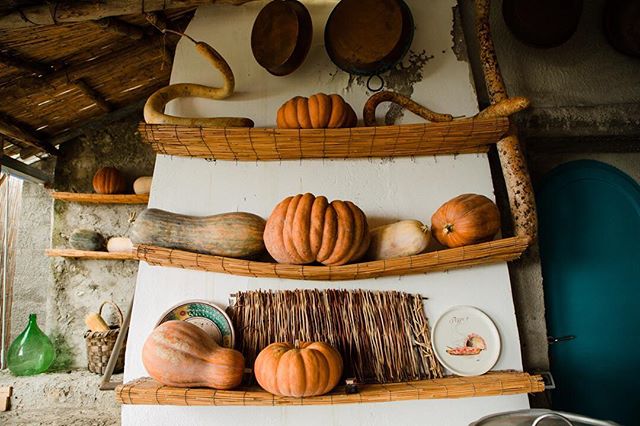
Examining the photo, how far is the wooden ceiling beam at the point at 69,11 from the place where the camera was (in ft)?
5.87

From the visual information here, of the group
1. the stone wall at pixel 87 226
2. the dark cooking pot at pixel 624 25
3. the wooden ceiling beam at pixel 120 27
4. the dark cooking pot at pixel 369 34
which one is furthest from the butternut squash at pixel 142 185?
the dark cooking pot at pixel 624 25

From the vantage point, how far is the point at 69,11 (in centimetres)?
181

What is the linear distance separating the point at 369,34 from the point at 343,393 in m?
1.62

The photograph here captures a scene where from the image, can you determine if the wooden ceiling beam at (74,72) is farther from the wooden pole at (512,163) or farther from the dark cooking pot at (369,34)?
the wooden pole at (512,163)

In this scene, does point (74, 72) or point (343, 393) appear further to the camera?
point (74, 72)

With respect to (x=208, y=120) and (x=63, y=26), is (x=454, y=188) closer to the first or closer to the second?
(x=208, y=120)

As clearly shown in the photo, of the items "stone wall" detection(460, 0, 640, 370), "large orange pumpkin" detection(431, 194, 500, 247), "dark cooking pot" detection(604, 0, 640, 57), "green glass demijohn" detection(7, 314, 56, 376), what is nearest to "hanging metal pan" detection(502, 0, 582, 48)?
"stone wall" detection(460, 0, 640, 370)

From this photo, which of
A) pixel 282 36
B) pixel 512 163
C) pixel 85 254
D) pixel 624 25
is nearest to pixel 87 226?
pixel 85 254

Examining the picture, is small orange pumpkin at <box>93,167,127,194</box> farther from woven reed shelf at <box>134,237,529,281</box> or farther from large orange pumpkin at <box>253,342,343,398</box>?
large orange pumpkin at <box>253,342,343,398</box>

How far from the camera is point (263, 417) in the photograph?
1706 mm

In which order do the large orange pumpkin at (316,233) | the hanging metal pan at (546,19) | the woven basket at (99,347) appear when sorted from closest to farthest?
1. the large orange pumpkin at (316,233)
2. the hanging metal pan at (546,19)
3. the woven basket at (99,347)

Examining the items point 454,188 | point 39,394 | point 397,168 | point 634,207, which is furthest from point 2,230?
point 634,207

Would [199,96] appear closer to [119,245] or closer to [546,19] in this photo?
[546,19]

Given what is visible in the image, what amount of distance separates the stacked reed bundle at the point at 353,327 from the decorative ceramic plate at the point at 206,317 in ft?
0.16
